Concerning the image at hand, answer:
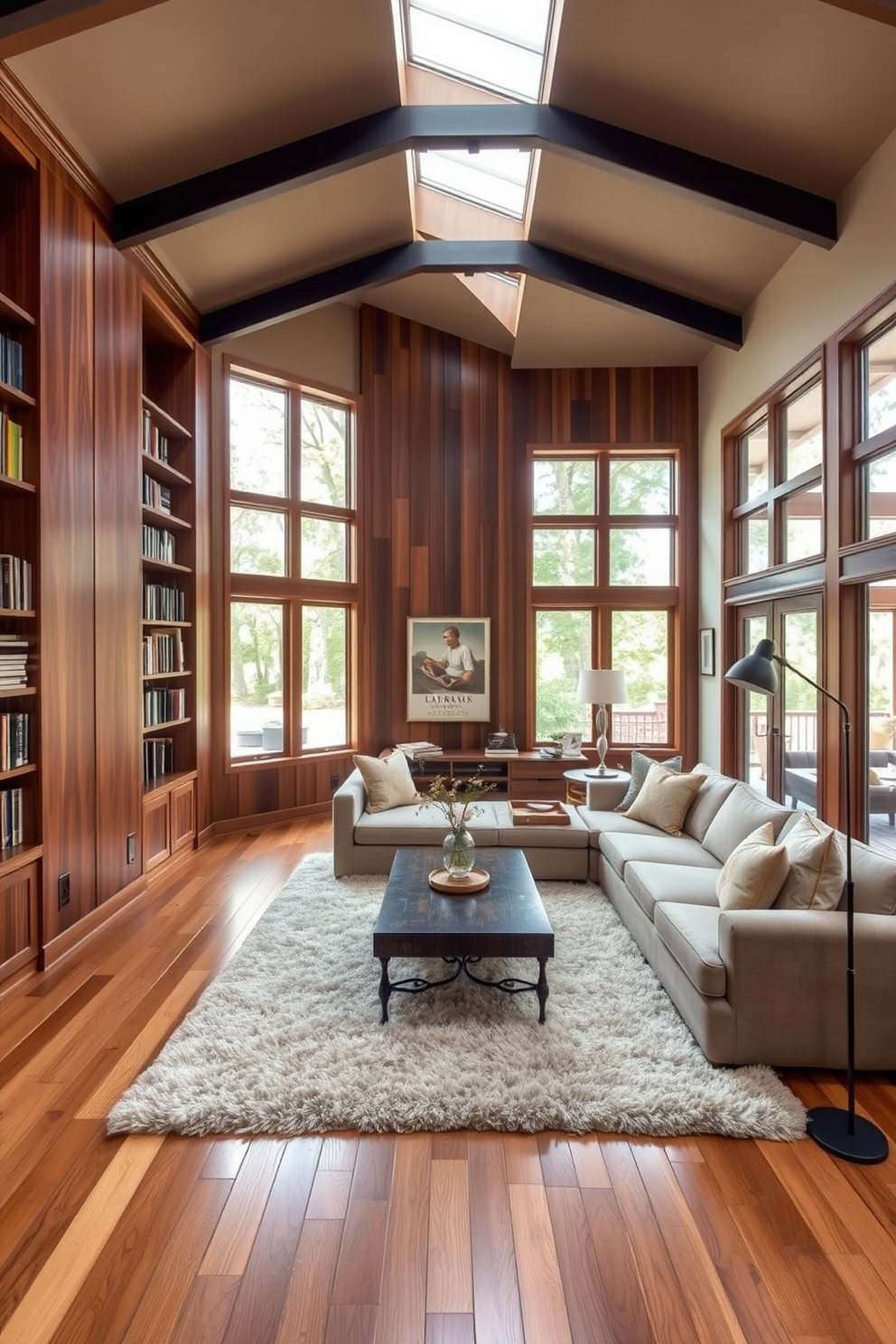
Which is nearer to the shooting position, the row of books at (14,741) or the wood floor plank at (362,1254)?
the wood floor plank at (362,1254)

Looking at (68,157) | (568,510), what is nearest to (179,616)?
(68,157)

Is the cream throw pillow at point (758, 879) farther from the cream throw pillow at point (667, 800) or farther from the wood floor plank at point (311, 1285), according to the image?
the wood floor plank at point (311, 1285)

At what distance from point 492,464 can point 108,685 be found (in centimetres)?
424

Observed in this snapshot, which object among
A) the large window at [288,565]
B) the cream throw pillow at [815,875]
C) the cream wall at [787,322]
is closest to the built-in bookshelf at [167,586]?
the large window at [288,565]

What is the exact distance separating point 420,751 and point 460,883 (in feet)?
9.75

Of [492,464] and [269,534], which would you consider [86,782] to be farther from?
[492,464]

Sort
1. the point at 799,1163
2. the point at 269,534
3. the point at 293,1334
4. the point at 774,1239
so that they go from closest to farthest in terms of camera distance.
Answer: the point at 293,1334 → the point at 774,1239 → the point at 799,1163 → the point at 269,534

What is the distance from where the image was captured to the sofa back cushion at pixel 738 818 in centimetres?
352

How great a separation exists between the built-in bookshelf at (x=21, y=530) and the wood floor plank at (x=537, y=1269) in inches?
97.3

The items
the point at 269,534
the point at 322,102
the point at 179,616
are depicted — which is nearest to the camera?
the point at 322,102

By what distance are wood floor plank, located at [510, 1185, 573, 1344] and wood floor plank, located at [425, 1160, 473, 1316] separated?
0.13 metres

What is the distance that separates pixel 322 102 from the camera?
12.7ft

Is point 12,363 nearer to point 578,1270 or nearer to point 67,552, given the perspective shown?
point 67,552

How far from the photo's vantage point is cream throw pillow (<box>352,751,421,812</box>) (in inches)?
194
